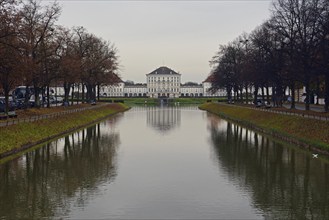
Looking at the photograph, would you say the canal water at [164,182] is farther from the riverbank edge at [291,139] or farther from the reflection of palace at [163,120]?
the reflection of palace at [163,120]

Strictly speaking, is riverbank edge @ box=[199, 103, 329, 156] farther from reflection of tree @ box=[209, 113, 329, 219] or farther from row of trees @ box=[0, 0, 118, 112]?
row of trees @ box=[0, 0, 118, 112]

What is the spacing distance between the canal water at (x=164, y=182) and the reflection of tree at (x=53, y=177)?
4 cm

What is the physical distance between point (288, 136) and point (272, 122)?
9.46 meters

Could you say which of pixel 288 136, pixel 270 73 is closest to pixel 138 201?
pixel 288 136

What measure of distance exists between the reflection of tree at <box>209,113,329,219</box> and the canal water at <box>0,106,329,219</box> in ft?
0.13

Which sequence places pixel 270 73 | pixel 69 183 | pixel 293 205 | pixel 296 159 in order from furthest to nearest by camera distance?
pixel 270 73 < pixel 296 159 < pixel 69 183 < pixel 293 205

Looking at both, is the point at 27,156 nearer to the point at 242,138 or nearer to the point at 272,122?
the point at 242,138

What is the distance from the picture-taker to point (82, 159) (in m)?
30.3

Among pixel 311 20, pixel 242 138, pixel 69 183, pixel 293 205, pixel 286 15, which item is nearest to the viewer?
pixel 293 205

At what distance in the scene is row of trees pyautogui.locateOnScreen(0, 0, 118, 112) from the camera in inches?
1502

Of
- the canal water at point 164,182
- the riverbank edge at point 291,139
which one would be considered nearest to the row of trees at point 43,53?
the canal water at point 164,182

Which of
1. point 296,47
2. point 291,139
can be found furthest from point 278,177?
point 296,47

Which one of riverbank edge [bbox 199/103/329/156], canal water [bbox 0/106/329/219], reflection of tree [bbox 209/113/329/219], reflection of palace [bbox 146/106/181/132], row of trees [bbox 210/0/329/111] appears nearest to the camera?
canal water [bbox 0/106/329/219]

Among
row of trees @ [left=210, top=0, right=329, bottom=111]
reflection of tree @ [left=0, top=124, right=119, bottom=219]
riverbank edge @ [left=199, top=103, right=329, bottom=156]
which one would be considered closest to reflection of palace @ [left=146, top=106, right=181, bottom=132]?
riverbank edge @ [left=199, top=103, right=329, bottom=156]
